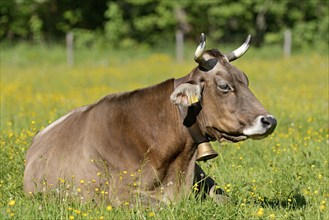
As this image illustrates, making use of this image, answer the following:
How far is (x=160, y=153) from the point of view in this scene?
599 cm

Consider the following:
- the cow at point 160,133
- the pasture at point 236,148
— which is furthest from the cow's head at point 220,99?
the pasture at point 236,148

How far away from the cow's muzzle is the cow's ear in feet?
1.68

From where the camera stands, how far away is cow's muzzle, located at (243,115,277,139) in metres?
5.45

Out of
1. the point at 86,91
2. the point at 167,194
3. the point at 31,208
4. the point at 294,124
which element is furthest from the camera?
the point at 86,91

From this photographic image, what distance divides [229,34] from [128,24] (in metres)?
5.22

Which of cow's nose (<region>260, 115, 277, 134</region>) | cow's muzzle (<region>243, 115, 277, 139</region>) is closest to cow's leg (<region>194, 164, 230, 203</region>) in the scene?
cow's muzzle (<region>243, 115, 277, 139</region>)

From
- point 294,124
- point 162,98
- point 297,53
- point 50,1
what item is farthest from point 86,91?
point 50,1

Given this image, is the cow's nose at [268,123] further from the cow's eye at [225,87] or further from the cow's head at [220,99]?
the cow's eye at [225,87]

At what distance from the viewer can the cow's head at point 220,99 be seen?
5.62 metres

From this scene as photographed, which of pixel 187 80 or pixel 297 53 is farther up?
pixel 187 80

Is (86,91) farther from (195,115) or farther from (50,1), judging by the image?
(50,1)

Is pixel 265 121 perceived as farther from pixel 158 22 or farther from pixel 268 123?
pixel 158 22

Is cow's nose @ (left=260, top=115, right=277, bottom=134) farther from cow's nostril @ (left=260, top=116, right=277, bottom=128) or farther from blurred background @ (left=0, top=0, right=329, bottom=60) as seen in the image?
blurred background @ (left=0, top=0, right=329, bottom=60)

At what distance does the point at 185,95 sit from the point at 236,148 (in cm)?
295
